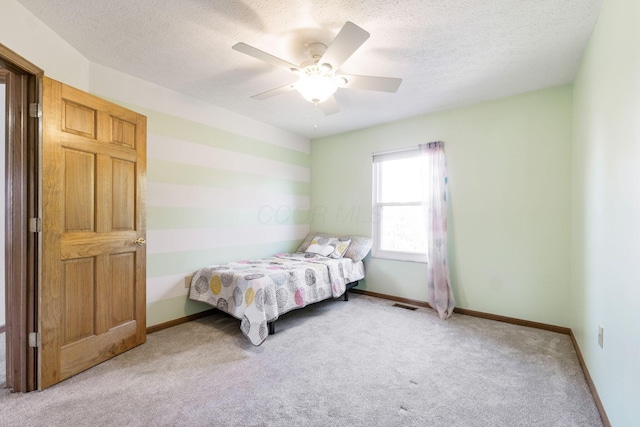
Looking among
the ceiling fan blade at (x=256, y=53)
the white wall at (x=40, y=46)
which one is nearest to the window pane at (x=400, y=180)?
the ceiling fan blade at (x=256, y=53)

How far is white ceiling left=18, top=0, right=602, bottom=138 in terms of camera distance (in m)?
1.87

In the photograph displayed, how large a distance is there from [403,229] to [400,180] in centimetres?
69

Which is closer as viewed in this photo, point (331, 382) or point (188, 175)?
point (331, 382)

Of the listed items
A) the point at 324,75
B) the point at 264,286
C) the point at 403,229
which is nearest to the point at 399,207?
the point at 403,229

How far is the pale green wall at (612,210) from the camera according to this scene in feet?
4.33

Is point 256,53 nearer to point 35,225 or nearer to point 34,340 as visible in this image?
point 35,225

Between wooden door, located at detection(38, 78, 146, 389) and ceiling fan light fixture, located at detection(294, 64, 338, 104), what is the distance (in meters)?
1.55

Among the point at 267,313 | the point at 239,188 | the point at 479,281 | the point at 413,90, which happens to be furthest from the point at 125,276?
the point at 479,281

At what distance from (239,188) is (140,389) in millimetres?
2399

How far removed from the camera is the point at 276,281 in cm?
291

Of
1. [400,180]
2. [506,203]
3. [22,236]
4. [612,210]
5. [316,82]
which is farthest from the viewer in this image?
[400,180]

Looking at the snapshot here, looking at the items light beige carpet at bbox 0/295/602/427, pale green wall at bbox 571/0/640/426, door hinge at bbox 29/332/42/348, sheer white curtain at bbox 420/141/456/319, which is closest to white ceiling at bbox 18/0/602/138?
pale green wall at bbox 571/0/640/426

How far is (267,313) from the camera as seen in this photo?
8.93 feet

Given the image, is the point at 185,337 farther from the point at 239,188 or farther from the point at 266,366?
the point at 239,188
